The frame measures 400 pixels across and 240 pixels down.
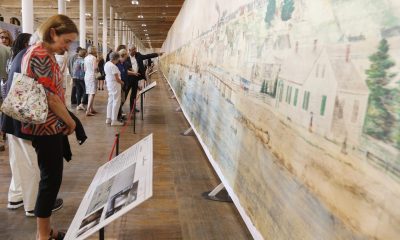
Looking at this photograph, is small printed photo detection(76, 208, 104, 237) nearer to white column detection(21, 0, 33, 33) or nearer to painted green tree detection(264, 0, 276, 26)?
painted green tree detection(264, 0, 276, 26)

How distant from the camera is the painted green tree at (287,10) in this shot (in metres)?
2.11

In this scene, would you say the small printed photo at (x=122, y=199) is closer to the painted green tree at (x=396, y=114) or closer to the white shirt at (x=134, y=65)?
the painted green tree at (x=396, y=114)

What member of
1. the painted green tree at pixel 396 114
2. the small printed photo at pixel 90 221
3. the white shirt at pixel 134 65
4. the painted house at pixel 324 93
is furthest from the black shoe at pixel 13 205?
the white shirt at pixel 134 65

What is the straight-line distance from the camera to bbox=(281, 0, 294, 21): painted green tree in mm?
2113

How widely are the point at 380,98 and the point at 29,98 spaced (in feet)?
6.68

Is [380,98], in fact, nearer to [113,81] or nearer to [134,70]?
[113,81]

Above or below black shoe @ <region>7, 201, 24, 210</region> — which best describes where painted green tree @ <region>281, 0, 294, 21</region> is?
above

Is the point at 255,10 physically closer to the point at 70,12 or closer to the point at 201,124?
the point at 201,124

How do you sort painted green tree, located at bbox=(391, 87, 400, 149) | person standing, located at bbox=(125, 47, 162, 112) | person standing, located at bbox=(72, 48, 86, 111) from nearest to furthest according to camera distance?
painted green tree, located at bbox=(391, 87, 400, 149) < person standing, located at bbox=(125, 47, 162, 112) < person standing, located at bbox=(72, 48, 86, 111)

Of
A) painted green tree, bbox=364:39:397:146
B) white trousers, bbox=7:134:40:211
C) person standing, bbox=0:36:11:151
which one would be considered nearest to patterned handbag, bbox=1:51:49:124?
white trousers, bbox=7:134:40:211

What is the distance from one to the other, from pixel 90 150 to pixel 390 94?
5277 mm

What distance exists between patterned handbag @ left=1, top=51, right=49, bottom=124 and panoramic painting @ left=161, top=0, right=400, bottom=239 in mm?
1373

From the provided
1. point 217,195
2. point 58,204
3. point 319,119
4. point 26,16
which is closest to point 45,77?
point 58,204

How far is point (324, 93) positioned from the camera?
1.65 metres
